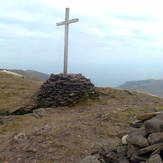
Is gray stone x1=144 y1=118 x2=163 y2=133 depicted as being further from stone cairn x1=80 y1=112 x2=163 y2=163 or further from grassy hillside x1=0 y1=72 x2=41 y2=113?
grassy hillside x1=0 y1=72 x2=41 y2=113

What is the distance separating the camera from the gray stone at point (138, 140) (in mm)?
8617

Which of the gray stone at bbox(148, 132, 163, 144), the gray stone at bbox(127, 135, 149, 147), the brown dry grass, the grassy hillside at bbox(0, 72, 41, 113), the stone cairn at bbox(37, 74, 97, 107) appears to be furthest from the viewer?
the grassy hillside at bbox(0, 72, 41, 113)

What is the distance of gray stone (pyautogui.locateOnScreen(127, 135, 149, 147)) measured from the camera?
28.3 ft

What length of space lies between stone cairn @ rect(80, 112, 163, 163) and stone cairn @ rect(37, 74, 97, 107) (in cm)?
616

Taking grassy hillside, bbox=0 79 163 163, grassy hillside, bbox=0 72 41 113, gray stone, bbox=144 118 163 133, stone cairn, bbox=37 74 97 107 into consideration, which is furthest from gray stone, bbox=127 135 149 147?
grassy hillside, bbox=0 72 41 113

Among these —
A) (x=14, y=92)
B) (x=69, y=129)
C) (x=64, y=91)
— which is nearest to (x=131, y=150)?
(x=69, y=129)

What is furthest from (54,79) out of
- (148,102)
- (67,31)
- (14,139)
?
(14,139)

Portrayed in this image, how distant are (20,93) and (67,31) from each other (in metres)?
4.05

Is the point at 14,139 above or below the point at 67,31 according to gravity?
below

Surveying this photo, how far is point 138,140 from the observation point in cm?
877

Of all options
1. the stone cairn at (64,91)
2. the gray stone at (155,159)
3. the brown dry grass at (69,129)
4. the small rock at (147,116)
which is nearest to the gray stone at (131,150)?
the gray stone at (155,159)

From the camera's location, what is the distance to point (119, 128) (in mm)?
11133

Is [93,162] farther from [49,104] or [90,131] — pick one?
[49,104]

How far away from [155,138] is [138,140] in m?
0.44
